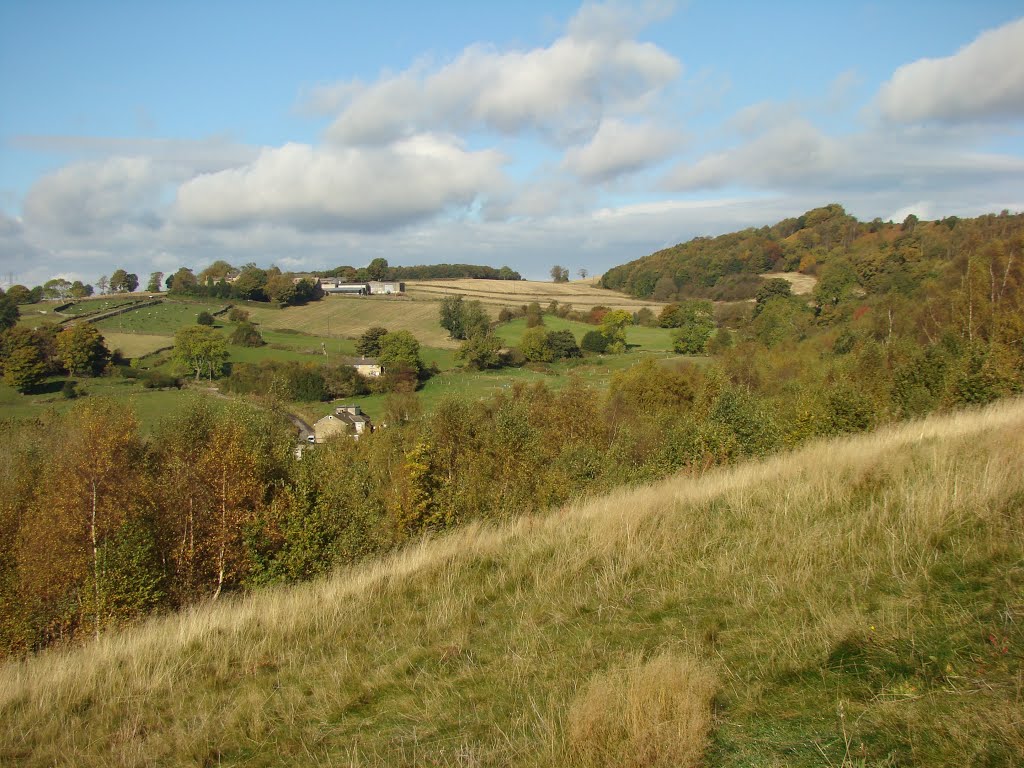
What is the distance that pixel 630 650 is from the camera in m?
5.29

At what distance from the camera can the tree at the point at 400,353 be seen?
270 ft

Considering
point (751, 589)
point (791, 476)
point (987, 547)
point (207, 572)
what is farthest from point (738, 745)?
point (207, 572)

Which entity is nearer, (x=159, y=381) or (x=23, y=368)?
(x=23, y=368)

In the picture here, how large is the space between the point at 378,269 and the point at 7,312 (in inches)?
2792

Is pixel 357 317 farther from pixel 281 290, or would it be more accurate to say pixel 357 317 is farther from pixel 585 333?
pixel 585 333

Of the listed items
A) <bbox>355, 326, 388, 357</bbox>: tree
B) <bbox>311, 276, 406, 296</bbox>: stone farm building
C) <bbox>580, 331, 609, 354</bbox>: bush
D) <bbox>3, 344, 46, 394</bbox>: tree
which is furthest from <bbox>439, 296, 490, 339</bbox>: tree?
<bbox>3, 344, 46, 394</bbox>: tree

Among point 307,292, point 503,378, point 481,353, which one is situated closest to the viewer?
point 503,378

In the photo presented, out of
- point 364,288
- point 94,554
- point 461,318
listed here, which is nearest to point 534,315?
point 461,318

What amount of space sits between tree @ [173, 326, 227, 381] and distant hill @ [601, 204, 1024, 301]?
244ft

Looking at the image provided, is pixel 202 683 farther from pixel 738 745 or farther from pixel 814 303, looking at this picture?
pixel 814 303

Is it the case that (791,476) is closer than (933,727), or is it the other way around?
(933,727)

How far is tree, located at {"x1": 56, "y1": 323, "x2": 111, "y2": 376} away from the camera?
238 ft

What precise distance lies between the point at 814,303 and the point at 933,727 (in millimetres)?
96751

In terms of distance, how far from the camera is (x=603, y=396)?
6494 centimetres
